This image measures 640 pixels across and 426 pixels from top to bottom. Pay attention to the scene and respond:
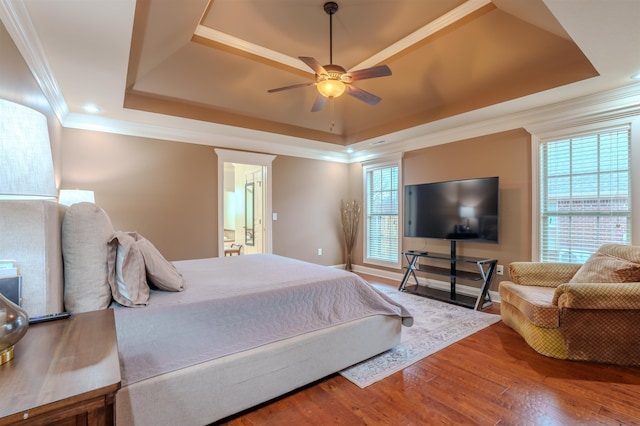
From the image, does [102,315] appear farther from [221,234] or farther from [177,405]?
[221,234]

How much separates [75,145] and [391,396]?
4.42 metres

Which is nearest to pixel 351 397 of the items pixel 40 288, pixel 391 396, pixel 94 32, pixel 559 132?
pixel 391 396

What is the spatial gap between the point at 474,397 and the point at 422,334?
991 mm

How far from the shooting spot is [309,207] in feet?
18.9

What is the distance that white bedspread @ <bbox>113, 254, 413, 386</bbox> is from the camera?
1.54 meters

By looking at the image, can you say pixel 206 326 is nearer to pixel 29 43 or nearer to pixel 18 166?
pixel 18 166

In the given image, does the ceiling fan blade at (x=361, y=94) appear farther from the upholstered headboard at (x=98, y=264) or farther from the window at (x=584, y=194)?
the window at (x=584, y=194)

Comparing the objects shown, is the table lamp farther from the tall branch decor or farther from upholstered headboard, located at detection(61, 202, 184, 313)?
the tall branch decor

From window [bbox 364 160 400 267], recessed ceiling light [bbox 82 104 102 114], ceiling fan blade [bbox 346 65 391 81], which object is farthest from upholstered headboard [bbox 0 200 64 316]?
window [bbox 364 160 400 267]

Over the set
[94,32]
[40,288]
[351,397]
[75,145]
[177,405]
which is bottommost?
[351,397]

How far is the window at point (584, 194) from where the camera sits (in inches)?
123

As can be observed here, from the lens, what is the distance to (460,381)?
7.10 feet

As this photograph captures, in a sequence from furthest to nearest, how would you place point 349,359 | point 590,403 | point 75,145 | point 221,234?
point 221,234, point 75,145, point 349,359, point 590,403

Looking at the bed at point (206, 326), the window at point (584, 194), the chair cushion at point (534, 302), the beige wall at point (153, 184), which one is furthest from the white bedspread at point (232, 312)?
the window at point (584, 194)
